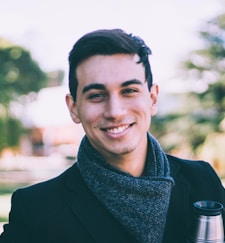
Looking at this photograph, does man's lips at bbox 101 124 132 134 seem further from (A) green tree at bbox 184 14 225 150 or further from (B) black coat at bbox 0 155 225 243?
(A) green tree at bbox 184 14 225 150

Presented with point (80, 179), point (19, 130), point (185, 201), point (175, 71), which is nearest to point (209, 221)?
point (185, 201)

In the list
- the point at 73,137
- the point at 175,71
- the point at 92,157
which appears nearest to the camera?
the point at 92,157

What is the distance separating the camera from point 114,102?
5.85 feet

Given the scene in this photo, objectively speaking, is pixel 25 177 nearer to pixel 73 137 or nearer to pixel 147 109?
pixel 73 137

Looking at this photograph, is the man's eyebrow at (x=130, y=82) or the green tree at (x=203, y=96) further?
the green tree at (x=203, y=96)

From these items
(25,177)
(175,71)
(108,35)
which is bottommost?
(25,177)

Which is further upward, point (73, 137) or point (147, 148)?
point (147, 148)

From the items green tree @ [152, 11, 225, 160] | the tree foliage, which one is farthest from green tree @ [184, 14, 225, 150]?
the tree foliage

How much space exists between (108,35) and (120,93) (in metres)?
0.29

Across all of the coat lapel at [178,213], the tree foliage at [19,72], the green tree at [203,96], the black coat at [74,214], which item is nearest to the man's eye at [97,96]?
the black coat at [74,214]

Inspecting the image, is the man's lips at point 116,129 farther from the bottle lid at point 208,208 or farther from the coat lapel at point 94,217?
the bottle lid at point 208,208

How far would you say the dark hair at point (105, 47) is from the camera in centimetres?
183

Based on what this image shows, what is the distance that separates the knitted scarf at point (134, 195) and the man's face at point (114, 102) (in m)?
0.10

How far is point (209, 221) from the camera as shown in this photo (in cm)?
164
